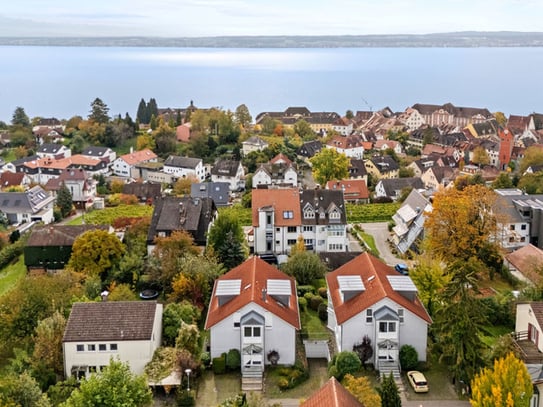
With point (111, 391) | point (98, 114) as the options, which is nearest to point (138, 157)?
point (98, 114)

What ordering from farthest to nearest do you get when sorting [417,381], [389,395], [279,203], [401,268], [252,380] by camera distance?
[279,203]
[401,268]
[252,380]
[417,381]
[389,395]

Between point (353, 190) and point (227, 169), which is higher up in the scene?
point (227, 169)

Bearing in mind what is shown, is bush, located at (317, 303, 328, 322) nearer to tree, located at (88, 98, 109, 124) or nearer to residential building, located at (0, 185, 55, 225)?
residential building, located at (0, 185, 55, 225)

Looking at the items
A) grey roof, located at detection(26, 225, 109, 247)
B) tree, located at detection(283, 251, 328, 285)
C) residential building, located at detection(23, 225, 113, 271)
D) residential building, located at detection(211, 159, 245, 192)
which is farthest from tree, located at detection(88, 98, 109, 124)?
tree, located at detection(283, 251, 328, 285)

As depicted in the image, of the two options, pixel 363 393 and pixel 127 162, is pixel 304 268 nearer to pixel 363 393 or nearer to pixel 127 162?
pixel 363 393

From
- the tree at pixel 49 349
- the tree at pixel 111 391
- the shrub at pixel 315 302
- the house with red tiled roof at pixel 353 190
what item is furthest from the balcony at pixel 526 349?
the house with red tiled roof at pixel 353 190

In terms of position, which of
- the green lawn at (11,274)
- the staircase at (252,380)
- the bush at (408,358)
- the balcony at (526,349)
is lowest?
the green lawn at (11,274)

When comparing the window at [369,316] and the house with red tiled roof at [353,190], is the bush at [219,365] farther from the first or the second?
the house with red tiled roof at [353,190]
